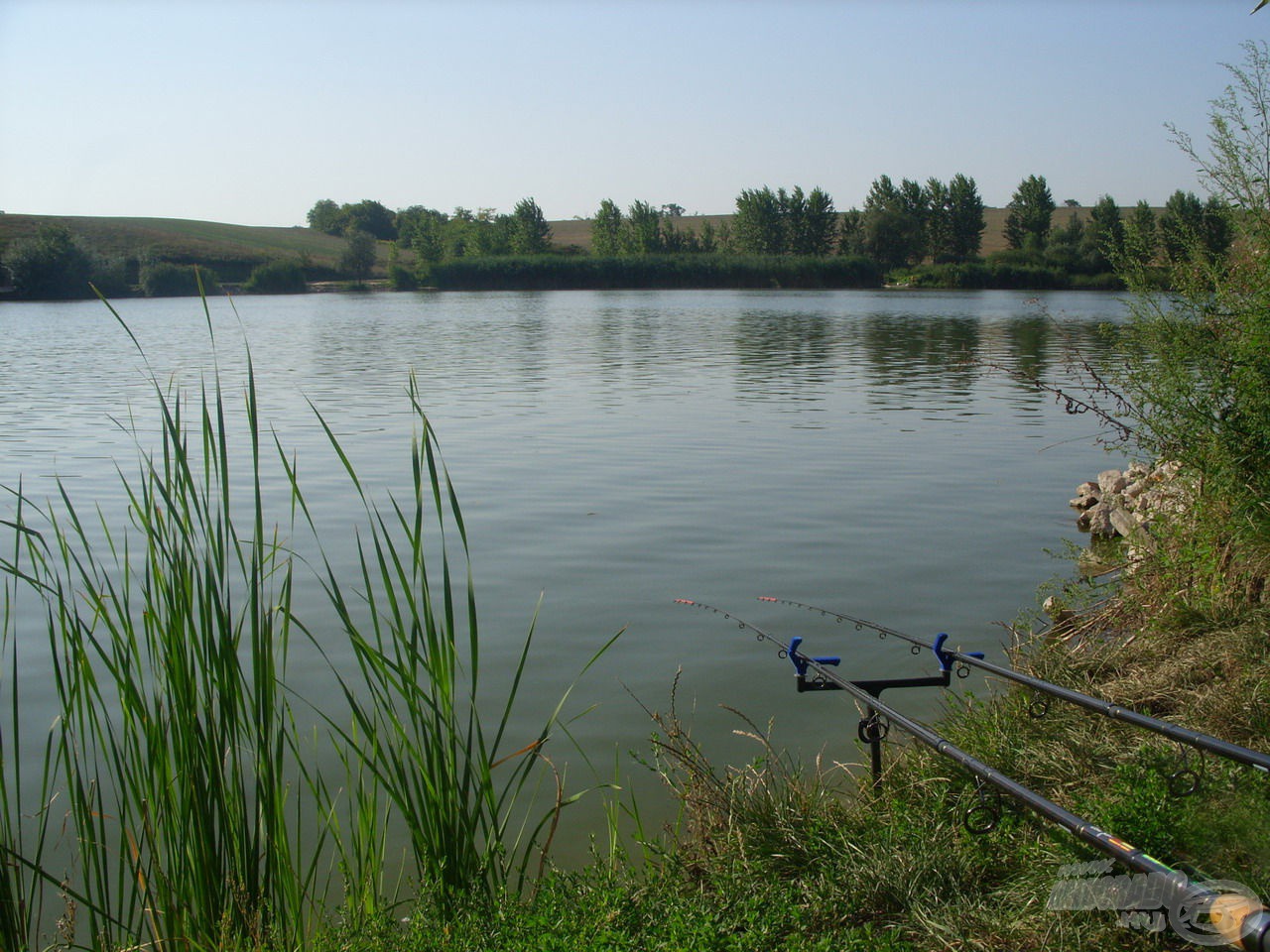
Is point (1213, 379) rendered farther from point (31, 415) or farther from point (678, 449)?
point (31, 415)

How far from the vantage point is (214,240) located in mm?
112812

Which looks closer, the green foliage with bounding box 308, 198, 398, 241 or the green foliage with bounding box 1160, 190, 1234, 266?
the green foliage with bounding box 1160, 190, 1234, 266

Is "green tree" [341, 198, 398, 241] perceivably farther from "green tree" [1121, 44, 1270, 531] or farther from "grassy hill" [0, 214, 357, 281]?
"green tree" [1121, 44, 1270, 531]

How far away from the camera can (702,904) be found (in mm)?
2953

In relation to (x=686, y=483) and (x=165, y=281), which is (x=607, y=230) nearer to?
(x=165, y=281)

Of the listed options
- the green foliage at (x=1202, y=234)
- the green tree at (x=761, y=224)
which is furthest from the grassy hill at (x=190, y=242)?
the green foliage at (x=1202, y=234)

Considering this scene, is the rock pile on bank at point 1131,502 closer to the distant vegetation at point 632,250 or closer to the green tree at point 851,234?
the distant vegetation at point 632,250

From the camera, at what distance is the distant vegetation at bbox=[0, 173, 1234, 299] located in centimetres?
7631

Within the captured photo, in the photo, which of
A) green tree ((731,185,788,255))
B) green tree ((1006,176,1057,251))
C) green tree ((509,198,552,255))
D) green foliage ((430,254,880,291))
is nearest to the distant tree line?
green foliage ((430,254,880,291))

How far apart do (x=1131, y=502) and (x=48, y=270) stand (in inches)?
2978

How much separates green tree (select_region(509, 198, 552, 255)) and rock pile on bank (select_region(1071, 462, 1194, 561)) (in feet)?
357

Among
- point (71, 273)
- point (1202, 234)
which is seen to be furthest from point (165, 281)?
point (1202, 234)

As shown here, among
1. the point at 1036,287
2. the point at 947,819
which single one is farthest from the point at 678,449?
the point at 1036,287

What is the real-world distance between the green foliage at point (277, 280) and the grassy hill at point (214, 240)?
3168 mm
